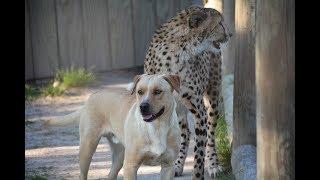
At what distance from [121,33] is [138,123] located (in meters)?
5.68

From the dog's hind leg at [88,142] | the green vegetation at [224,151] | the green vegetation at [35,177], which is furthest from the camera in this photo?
the green vegetation at [224,151]

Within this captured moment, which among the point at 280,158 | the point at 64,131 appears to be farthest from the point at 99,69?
the point at 280,158

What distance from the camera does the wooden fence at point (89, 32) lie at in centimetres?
1045

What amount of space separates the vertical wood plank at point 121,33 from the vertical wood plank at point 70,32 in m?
0.44

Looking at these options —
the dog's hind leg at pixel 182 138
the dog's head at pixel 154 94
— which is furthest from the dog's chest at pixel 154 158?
the dog's hind leg at pixel 182 138

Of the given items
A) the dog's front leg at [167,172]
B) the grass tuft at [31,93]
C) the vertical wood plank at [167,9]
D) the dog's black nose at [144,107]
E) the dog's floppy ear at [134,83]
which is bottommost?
the grass tuft at [31,93]

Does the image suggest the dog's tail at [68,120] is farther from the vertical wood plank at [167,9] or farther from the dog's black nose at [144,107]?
the vertical wood plank at [167,9]

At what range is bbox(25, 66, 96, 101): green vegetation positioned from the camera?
9.79m

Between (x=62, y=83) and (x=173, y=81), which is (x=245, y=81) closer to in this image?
(x=173, y=81)

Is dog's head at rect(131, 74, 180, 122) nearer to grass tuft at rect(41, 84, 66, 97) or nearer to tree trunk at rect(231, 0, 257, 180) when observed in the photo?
tree trunk at rect(231, 0, 257, 180)

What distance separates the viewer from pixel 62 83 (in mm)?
10047

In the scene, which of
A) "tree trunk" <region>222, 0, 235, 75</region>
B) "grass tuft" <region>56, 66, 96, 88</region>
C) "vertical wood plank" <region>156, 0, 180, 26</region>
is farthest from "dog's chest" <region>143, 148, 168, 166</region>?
"vertical wood plank" <region>156, 0, 180, 26</region>

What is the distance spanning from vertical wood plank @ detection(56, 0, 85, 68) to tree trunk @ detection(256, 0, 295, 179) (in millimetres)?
6536
